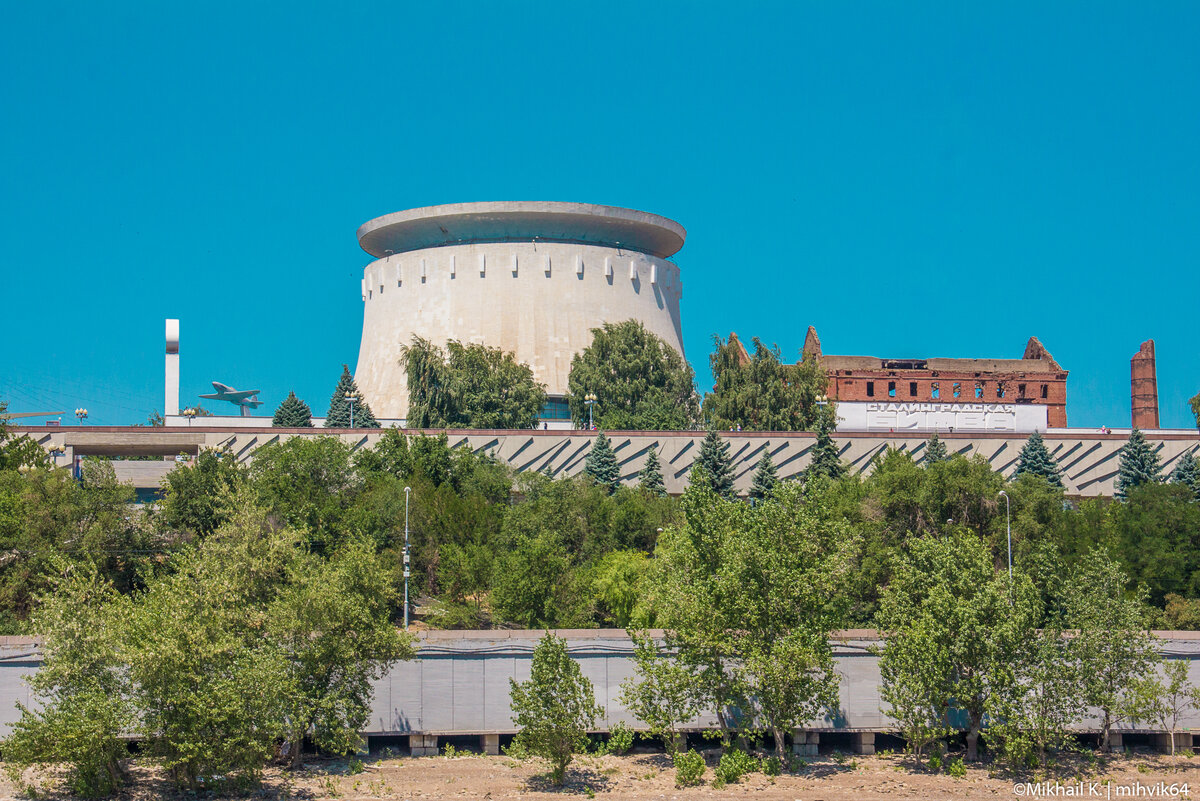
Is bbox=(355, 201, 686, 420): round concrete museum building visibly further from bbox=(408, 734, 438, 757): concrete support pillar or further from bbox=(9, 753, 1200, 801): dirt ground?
bbox=(9, 753, 1200, 801): dirt ground

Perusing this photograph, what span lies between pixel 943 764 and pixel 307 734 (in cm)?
1259

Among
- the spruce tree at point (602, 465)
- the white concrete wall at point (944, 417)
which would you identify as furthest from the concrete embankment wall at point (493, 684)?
the white concrete wall at point (944, 417)

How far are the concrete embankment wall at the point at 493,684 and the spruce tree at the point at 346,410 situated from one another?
2940 cm

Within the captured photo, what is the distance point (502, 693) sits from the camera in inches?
1190

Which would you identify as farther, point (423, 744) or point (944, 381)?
point (944, 381)

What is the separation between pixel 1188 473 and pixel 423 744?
3037 cm

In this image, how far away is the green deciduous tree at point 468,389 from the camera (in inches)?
2302

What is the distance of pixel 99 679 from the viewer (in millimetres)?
26312

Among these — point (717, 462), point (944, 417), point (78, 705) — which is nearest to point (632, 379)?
point (717, 462)

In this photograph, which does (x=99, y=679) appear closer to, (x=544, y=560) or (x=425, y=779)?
(x=425, y=779)

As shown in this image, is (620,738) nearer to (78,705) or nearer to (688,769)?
(688,769)

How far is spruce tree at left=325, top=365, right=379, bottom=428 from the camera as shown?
60.6 meters

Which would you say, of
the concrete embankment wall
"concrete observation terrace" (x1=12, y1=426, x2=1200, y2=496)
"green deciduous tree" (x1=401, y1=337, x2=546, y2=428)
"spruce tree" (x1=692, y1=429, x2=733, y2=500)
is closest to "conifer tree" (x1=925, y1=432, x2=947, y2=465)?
"concrete observation terrace" (x1=12, y1=426, x2=1200, y2=496)

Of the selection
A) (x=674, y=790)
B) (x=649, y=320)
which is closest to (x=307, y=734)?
(x=674, y=790)
